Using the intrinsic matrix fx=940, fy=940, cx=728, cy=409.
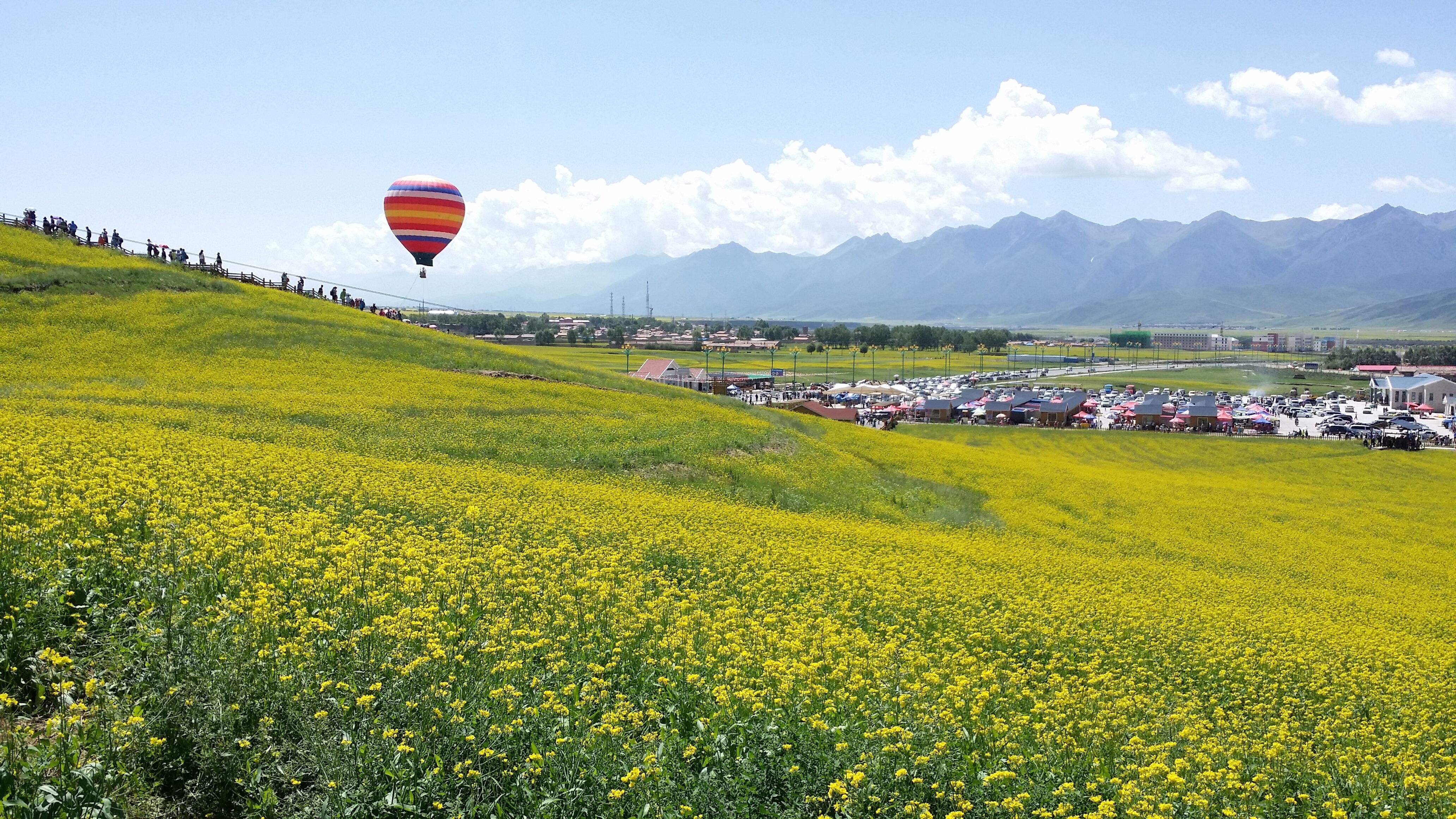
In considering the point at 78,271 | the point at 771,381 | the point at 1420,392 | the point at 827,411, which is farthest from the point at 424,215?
the point at 1420,392

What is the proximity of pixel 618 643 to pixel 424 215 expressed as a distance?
5448cm

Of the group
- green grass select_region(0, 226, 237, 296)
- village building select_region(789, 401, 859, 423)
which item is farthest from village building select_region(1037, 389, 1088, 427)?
green grass select_region(0, 226, 237, 296)

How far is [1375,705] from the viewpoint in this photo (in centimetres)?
1490

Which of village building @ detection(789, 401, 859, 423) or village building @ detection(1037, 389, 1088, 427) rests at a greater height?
village building @ detection(789, 401, 859, 423)

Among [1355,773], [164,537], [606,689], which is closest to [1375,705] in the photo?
[1355,773]

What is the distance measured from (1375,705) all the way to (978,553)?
919cm

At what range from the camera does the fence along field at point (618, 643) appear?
817 cm

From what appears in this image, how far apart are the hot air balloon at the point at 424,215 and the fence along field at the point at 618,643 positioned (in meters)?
31.6

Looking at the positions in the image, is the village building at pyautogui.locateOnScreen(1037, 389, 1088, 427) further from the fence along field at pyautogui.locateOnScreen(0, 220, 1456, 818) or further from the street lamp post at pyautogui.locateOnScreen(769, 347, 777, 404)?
the fence along field at pyautogui.locateOnScreen(0, 220, 1456, 818)

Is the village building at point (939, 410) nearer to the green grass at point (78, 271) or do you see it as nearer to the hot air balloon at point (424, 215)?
the hot air balloon at point (424, 215)

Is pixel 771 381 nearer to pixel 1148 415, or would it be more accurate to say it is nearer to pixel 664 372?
pixel 664 372

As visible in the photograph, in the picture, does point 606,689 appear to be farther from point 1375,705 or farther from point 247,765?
point 1375,705

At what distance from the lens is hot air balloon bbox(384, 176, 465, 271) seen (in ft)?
196

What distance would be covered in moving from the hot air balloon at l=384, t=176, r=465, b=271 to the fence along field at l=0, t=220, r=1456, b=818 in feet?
104
